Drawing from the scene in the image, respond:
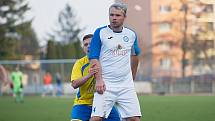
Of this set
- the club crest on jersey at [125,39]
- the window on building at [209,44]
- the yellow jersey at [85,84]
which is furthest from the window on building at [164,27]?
the club crest on jersey at [125,39]

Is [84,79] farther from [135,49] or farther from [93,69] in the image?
[135,49]

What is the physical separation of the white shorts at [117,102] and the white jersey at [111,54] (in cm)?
8

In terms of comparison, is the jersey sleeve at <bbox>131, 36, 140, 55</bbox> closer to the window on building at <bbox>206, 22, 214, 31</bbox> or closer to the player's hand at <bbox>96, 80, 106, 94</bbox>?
the player's hand at <bbox>96, 80, 106, 94</bbox>

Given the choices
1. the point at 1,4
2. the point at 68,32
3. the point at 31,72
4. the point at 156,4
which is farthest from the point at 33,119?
the point at 68,32

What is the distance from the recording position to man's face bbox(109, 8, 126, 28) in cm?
676

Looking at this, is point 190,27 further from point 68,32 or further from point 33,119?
point 33,119

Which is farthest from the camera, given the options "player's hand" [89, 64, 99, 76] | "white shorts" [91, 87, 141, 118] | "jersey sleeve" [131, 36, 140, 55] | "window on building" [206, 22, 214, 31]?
"window on building" [206, 22, 214, 31]

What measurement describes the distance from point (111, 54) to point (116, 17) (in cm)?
46

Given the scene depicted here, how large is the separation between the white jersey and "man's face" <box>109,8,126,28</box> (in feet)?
0.52

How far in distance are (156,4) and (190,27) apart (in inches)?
501

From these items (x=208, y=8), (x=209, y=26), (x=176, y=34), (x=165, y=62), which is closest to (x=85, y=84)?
(x=208, y=8)

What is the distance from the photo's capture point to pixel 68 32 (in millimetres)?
111312

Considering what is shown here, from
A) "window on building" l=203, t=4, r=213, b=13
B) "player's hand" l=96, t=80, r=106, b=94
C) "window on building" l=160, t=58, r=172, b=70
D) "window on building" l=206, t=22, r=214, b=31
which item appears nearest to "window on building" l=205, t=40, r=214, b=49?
"window on building" l=206, t=22, r=214, b=31

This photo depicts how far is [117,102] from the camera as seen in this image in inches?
278
